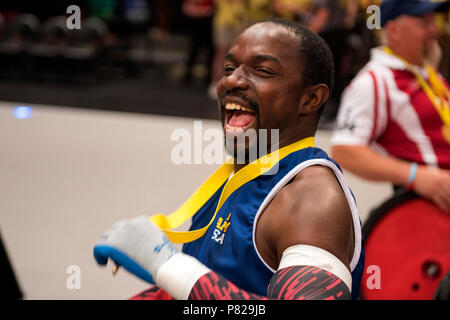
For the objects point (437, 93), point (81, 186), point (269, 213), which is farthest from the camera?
point (81, 186)

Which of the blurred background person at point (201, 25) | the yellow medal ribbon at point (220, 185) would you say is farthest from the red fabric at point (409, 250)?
the blurred background person at point (201, 25)

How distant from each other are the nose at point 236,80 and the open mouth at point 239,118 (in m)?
0.04

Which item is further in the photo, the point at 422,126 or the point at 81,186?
the point at 81,186

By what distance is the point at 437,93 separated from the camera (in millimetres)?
2344

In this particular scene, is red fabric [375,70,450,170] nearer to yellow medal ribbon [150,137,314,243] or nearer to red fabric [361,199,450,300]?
red fabric [361,199,450,300]

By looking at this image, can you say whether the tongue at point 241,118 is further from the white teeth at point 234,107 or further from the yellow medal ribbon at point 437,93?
the yellow medal ribbon at point 437,93

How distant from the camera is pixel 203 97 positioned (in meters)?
7.65

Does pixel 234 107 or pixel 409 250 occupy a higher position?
pixel 234 107

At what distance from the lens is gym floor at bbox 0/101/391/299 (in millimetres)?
3062

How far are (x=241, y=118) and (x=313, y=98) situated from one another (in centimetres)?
16

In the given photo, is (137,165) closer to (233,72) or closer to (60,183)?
(60,183)

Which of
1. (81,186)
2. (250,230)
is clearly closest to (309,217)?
(250,230)

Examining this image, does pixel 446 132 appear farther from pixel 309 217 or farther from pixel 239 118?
pixel 309 217

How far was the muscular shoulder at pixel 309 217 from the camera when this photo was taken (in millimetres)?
1103
